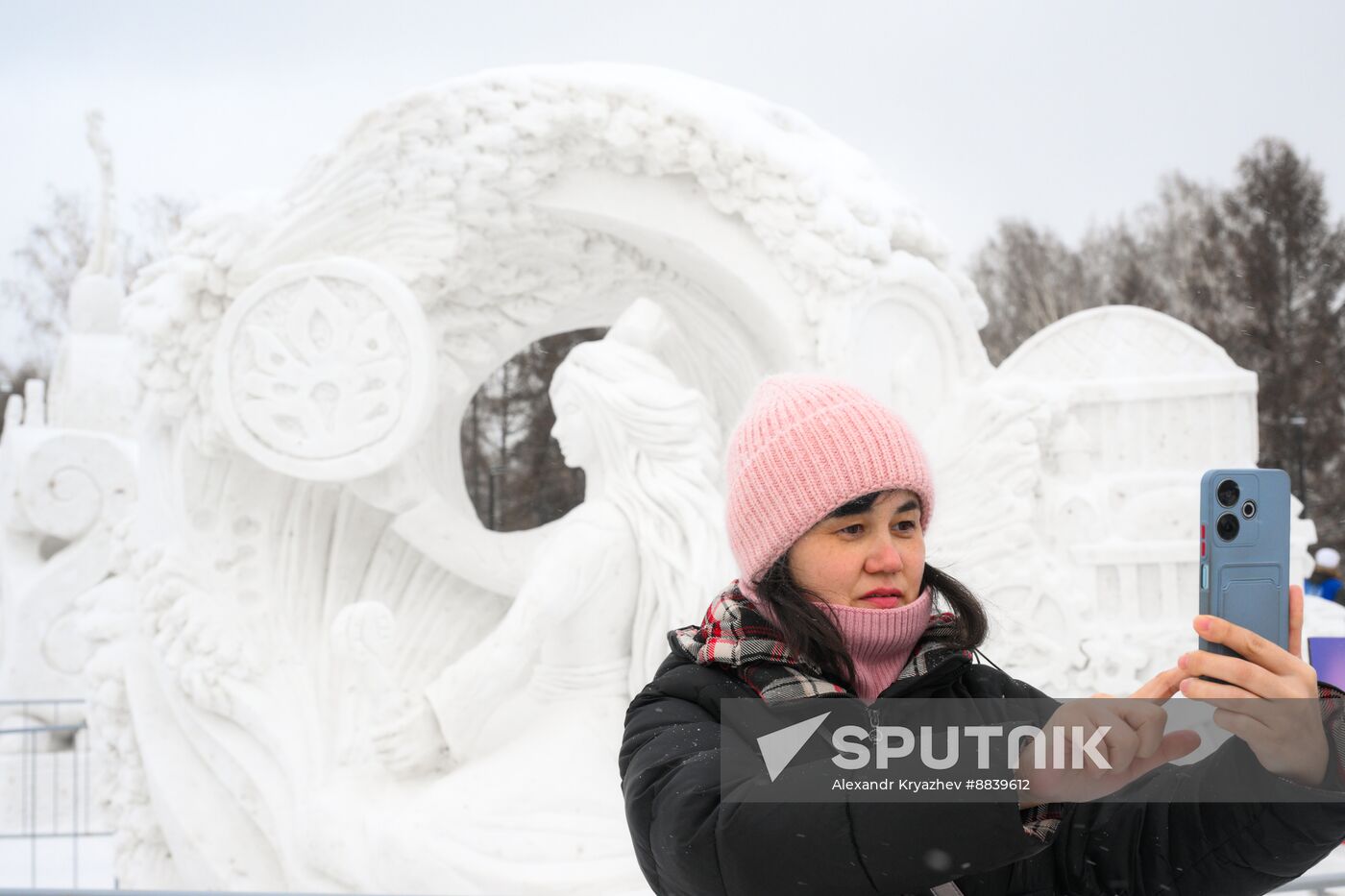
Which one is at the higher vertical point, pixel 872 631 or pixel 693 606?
pixel 872 631

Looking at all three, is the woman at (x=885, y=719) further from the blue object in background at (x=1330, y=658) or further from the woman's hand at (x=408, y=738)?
the woman's hand at (x=408, y=738)

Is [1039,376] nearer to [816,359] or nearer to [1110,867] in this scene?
[816,359]

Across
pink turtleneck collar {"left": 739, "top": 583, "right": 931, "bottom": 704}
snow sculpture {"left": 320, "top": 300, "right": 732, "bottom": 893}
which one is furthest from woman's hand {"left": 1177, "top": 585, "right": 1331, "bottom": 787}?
snow sculpture {"left": 320, "top": 300, "right": 732, "bottom": 893}

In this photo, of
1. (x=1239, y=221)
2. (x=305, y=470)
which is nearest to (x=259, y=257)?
(x=305, y=470)

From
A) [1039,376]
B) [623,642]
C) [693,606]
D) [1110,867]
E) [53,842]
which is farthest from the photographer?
[53,842]

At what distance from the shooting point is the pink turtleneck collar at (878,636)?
1.06 m

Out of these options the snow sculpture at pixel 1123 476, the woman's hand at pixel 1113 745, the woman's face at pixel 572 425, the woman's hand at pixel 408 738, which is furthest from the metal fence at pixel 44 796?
the woman's hand at pixel 1113 745

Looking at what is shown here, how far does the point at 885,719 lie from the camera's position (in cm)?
100

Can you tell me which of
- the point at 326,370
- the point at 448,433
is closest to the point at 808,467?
the point at 326,370

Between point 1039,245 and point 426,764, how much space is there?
1320 cm

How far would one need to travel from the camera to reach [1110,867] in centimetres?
101

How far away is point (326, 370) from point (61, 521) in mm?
5271

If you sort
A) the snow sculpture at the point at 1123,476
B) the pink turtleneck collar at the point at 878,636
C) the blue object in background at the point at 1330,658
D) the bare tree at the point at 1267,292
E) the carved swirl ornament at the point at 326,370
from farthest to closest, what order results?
the bare tree at the point at 1267,292, the snow sculpture at the point at 1123,476, the carved swirl ornament at the point at 326,370, the pink turtleneck collar at the point at 878,636, the blue object in background at the point at 1330,658
